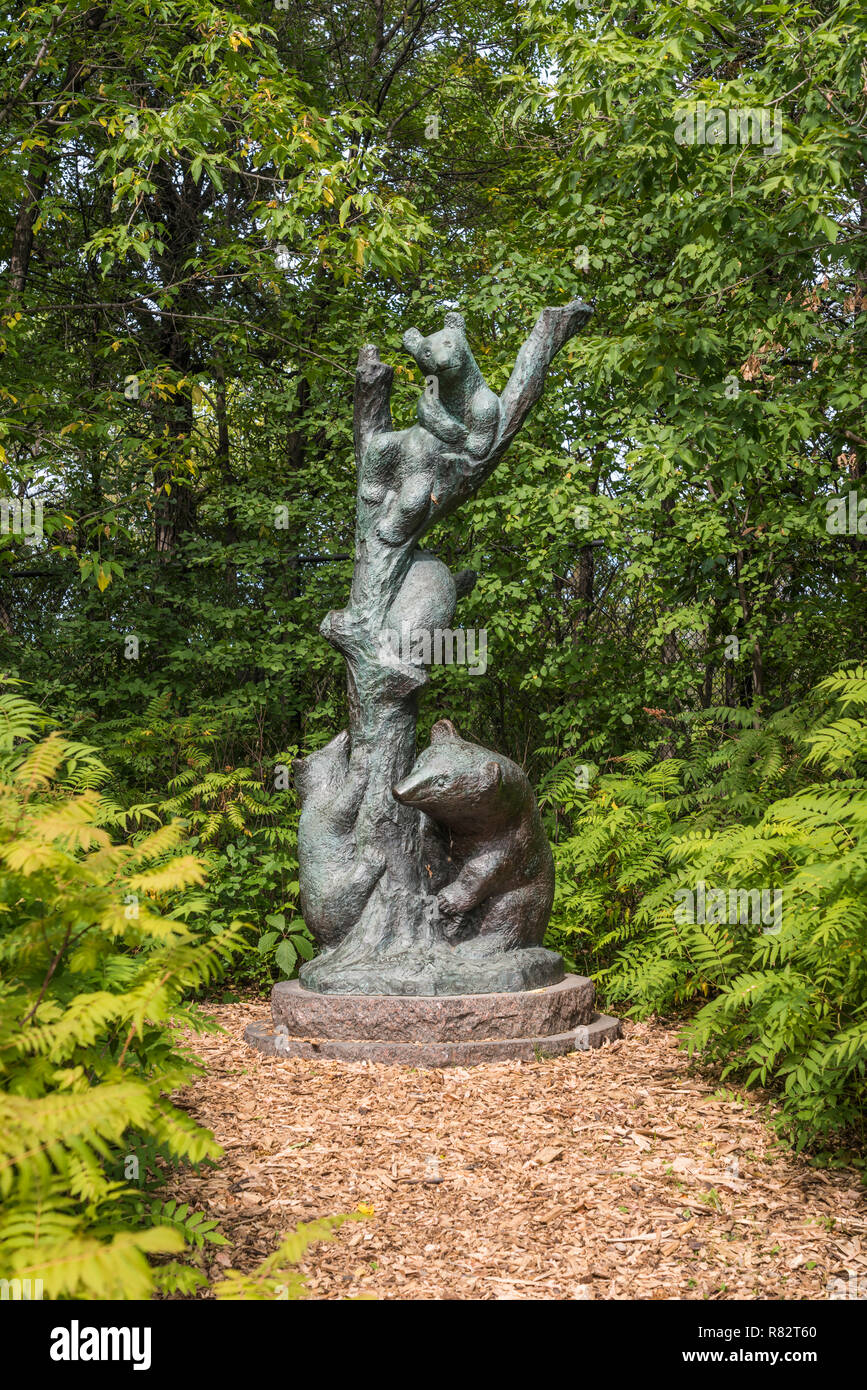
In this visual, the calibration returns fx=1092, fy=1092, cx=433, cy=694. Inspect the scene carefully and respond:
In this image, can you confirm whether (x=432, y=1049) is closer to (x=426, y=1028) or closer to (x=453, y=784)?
(x=426, y=1028)

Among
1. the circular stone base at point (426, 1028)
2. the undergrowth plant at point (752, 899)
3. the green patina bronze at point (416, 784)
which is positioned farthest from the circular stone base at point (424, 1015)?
the undergrowth plant at point (752, 899)

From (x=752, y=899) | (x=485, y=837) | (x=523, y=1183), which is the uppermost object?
(x=485, y=837)

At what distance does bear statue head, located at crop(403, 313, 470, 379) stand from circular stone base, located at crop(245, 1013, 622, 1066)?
12.1ft

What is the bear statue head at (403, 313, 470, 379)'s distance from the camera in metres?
6.22

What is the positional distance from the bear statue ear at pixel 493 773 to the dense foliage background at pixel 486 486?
1071mm

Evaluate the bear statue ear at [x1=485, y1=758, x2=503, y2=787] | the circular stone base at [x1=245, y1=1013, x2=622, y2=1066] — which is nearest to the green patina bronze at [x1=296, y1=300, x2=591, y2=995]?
the bear statue ear at [x1=485, y1=758, x2=503, y2=787]

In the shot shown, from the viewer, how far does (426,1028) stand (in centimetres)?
538

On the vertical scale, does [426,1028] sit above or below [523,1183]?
above

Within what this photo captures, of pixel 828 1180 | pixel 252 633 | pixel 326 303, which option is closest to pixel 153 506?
pixel 252 633

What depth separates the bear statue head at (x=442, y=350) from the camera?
6223 mm

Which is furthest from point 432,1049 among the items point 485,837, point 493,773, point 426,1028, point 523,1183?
point 493,773

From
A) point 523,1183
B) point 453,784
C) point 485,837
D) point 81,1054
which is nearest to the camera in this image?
point 81,1054

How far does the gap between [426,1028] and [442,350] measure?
12.1 feet

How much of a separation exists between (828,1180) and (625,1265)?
118cm
